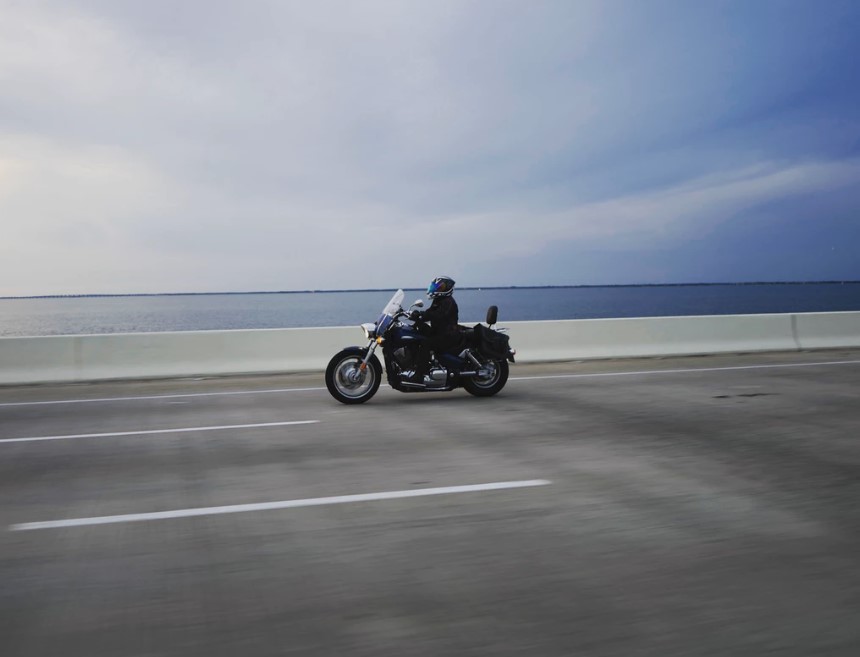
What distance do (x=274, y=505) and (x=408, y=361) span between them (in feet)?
18.7

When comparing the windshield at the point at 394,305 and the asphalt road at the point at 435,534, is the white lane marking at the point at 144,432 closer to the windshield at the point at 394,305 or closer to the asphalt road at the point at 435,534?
the asphalt road at the point at 435,534

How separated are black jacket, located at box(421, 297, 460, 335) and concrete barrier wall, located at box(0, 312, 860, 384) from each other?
197 inches

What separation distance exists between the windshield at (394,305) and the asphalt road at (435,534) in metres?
1.83

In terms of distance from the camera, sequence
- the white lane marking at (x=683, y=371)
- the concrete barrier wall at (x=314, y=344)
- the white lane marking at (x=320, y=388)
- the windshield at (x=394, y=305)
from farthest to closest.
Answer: the concrete barrier wall at (x=314, y=344) → the white lane marking at (x=683, y=371) → the white lane marking at (x=320, y=388) → the windshield at (x=394, y=305)

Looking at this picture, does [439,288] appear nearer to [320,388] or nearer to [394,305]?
[394,305]

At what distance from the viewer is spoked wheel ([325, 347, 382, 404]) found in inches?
438

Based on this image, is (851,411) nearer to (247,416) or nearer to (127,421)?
(247,416)

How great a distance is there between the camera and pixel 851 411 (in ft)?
32.6

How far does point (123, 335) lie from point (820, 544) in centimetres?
1284

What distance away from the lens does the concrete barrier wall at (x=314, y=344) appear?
14664mm

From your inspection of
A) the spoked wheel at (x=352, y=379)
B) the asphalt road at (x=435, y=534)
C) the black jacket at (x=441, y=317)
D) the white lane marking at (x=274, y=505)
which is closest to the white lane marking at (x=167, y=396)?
the spoked wheel at (x=352, y=379)

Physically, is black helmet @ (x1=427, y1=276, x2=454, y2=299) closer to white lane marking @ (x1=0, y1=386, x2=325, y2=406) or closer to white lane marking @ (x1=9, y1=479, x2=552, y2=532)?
white lane marking @ (x1=0, y1=386, x2=325, y2=406)

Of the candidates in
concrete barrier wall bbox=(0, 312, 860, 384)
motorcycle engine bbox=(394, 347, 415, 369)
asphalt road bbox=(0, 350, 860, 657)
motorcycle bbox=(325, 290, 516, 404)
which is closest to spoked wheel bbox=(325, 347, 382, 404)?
motorcycle bbox=(325, 290, 516, 404)

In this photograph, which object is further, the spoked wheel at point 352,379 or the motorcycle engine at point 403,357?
the motorcycle engine at point 403,357
